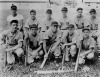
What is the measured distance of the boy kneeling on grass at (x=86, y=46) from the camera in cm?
348

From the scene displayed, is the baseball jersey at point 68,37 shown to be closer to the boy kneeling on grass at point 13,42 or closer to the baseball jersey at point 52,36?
the baseball jersey at point 52,36

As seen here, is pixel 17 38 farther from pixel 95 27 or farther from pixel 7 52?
pixel 95 27

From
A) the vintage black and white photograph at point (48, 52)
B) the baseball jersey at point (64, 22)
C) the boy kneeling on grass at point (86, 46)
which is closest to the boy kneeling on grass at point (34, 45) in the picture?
the vintage black and white photograph at point (48, 52)

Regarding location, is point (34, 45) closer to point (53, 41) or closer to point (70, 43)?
point (53, 41)

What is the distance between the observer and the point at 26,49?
3613 mm

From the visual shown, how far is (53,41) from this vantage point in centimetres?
389

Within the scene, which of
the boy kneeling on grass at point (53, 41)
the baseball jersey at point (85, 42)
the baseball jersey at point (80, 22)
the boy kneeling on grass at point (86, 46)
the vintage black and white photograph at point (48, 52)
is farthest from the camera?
the baseball jersey at point (80, 22)

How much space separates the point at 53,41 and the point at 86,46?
28.0 inches

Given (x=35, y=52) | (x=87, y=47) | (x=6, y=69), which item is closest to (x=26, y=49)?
(x=35, y=52)

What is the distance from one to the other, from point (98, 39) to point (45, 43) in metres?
1.58

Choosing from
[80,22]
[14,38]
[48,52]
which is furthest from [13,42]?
[80,22]

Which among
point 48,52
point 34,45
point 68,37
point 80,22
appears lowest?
point 48,52

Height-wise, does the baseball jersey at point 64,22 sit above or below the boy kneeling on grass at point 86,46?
above

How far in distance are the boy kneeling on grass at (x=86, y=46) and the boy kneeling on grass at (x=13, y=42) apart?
1.17m
